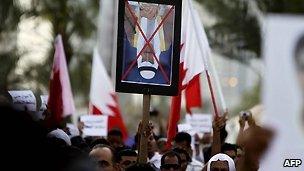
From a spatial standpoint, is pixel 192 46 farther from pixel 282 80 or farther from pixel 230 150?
pixel 282 80

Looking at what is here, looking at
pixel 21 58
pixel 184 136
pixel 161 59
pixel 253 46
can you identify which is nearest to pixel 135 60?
pixel 161 59

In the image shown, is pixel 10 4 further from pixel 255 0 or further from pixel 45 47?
pixel 255 0

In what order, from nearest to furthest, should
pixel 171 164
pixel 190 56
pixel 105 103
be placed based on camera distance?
1. pixel 171 164
2. pixel 190 56
3. pixel 105 103

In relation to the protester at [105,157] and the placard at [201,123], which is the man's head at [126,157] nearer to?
the protester at [105,157]

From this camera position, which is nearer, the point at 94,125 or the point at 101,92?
the point at 94,125

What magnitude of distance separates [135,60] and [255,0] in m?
22.7

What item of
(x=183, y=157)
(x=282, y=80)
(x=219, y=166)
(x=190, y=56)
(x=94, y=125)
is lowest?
(x=94, y=125)

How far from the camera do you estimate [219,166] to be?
26.0 feet

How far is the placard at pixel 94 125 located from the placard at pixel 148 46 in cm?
547

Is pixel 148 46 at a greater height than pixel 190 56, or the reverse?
pixel 148 46

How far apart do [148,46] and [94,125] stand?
224 inches

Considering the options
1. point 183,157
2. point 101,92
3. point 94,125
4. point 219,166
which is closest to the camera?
point 219,166

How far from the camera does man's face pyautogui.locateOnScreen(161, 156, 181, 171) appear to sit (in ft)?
27.8

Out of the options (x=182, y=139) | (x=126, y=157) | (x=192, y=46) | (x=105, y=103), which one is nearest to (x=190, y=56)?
(x=192, y=46)
